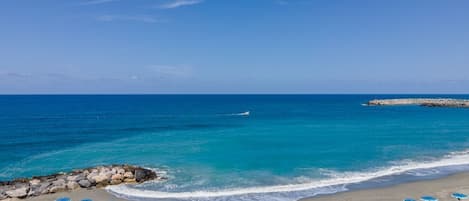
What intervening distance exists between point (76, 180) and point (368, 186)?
17.2m

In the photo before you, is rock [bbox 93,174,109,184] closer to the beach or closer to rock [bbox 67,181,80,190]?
rock [bbox 67,181,80,190]

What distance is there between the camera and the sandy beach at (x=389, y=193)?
18047 mm

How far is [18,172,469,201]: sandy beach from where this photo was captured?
1805 cm

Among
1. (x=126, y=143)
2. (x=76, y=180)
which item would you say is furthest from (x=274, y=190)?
(x=126, y=143)

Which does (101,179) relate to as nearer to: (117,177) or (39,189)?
(117,177)

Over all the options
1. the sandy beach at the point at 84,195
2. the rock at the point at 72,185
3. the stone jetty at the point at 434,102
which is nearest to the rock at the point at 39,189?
the sandy beach at the point at 84,195

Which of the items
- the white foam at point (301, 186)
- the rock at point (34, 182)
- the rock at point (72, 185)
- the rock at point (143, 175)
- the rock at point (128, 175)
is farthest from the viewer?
the rock at point (143, 175)

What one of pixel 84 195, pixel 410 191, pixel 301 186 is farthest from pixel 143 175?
pixel 410 191

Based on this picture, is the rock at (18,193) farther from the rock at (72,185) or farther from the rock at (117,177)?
the rock at (117,177)

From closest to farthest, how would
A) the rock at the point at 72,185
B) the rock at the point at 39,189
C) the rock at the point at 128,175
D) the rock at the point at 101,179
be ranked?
1. the rock at the point at 39,189
2. the rock at the point at 72,185
3. the rock at the point at 101,179
4. the rock at the point at 128,175

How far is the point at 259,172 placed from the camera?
942 inches

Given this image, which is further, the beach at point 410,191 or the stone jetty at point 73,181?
the stone jetty at point 73,181

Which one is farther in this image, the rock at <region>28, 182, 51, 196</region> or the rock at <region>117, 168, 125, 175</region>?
the rock at <region>117, 168, 125, 175</region>

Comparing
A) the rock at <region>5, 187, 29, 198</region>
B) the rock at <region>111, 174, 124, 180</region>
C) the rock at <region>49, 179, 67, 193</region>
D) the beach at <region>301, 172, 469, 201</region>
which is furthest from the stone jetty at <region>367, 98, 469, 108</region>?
the rock at <region>5, 187, 29, 198</region>
